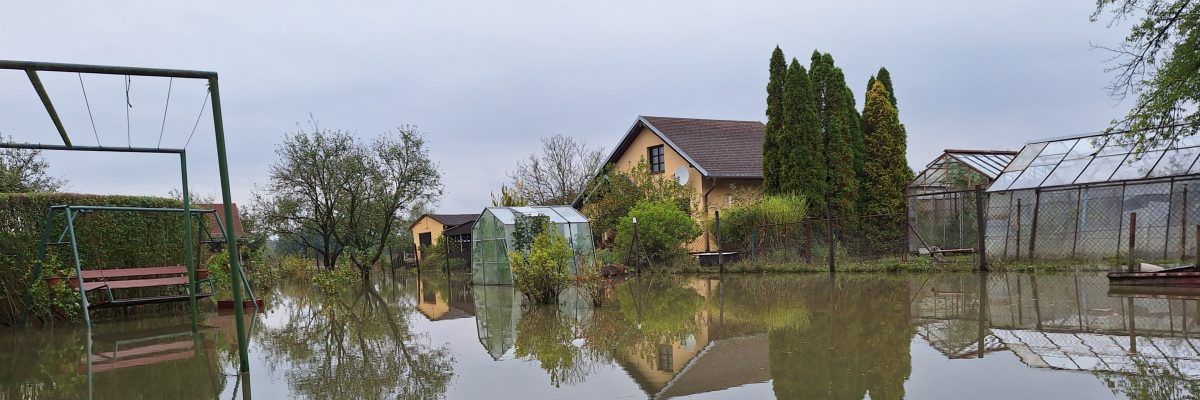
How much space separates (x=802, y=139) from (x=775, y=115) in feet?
4.53

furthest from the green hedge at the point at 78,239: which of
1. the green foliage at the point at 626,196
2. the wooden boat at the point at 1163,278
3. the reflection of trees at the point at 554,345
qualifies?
the wooden boat at the point at 1163,278

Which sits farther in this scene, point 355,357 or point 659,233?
point 659,233

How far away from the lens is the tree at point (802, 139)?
24.3 meters

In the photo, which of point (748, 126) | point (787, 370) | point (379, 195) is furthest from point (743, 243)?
point (787, 370)

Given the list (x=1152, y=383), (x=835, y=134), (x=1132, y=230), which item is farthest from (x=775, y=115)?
(x=1152, y=383)

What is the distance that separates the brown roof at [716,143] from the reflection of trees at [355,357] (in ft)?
53.9

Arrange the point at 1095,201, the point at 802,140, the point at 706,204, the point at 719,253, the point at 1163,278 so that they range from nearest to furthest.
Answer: the point at 1163,278, the point at 1095,201, the point at 719,253, the point at 802,140, the point at 706,204

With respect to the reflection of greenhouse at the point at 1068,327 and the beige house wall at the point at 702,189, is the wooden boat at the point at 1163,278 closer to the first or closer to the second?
the reflection of greenhouse at the point at 1068,327

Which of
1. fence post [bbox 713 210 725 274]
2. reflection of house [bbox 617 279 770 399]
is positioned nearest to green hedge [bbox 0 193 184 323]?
reflection of house [bbox 617 279 770 399]

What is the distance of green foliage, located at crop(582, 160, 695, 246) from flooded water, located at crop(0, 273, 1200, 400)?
13639mm

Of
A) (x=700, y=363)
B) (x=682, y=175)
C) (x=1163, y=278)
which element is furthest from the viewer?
(x=682, y=175)

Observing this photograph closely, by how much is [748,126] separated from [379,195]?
15358 millimetres

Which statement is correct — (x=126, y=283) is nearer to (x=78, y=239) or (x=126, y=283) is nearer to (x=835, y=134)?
(x=78, y=239)

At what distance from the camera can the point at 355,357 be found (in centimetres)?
868
